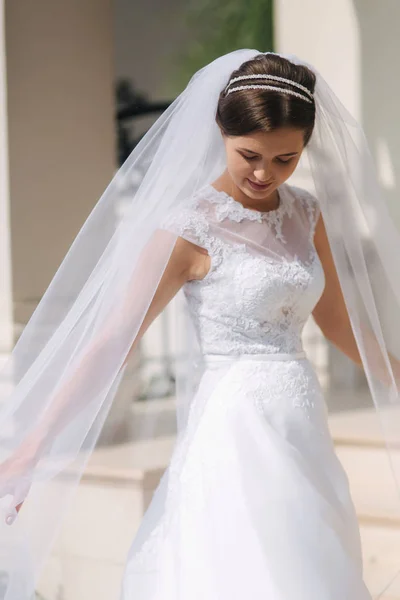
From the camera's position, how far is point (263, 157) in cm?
201

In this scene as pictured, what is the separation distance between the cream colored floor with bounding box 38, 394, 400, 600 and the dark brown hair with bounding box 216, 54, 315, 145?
1.32 meters

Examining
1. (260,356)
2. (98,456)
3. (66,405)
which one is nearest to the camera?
(66,405)

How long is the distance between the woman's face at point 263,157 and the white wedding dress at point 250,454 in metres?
0.14

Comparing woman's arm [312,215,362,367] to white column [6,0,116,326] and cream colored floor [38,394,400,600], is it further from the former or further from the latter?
white column [6,0,116,326]

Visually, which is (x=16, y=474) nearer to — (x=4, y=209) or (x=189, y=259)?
(x=189, y=259)

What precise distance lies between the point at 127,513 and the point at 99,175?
7.20 ft

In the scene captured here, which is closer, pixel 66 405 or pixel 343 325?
pixel 66 405

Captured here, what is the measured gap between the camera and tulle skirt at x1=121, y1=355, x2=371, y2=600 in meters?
1.99

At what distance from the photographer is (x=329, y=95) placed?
228 centimetres

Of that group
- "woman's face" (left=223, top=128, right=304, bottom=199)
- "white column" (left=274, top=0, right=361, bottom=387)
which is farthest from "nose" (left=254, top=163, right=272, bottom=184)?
"white column" (left=274, top=0, right=361, bottom=387)

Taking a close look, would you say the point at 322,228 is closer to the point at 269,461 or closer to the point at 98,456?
the point at 269,461

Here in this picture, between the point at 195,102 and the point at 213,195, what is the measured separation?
25 centimetres

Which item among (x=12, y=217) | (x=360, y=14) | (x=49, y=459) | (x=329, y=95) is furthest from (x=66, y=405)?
(x=360, y=14)

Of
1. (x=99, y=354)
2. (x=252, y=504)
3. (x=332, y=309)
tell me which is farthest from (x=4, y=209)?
(x=252, y=504)
